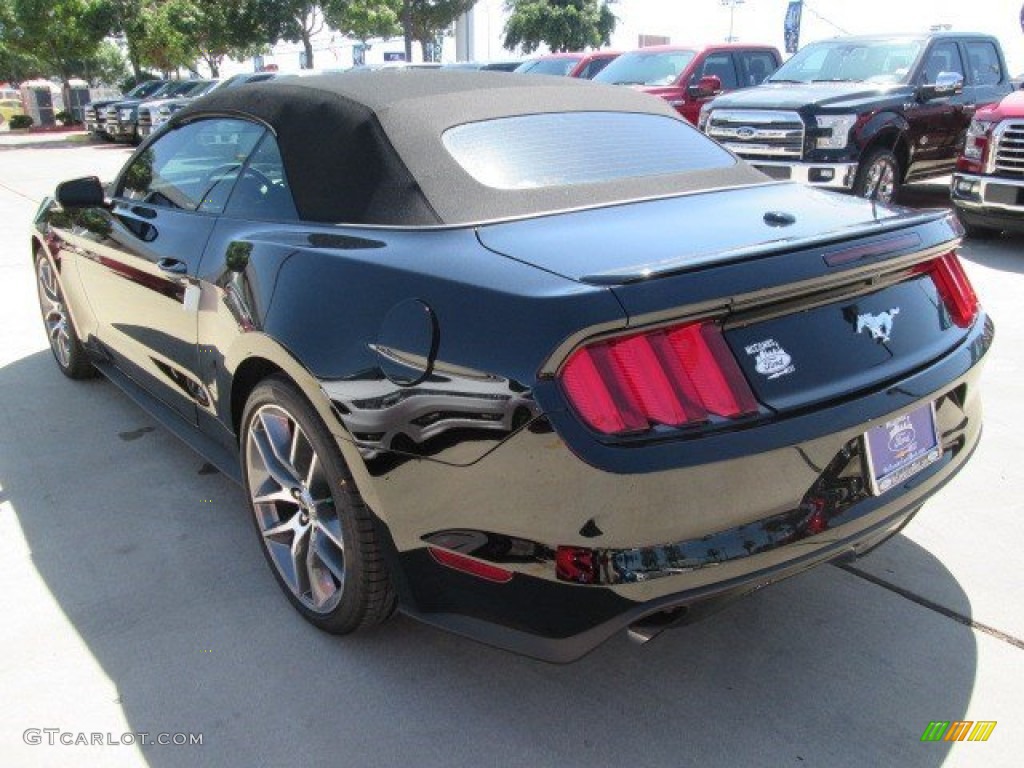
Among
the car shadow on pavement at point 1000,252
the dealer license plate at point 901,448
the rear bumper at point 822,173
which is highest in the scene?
the dealer license plate at point 901,448

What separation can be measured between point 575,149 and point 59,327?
3387 millimetres

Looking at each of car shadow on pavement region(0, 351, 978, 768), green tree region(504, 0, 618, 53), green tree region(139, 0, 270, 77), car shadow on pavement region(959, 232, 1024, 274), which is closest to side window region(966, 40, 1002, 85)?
car shadow on pavement region(959, 232, 1024, 274)

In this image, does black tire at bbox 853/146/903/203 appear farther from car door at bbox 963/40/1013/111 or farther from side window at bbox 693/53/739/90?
side window at bbox 693/53/739/90

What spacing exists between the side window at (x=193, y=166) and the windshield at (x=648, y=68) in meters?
9.10

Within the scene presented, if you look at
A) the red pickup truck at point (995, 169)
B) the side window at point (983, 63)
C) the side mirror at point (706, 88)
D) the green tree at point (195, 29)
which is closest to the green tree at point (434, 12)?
the green tree at point (195, 29)

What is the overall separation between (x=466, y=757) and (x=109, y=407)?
324 cm

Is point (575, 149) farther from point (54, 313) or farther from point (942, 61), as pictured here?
point (942, 61)

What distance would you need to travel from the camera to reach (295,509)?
274cm

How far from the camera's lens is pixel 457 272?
2.10 meters

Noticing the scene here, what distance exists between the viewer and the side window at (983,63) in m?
9.93

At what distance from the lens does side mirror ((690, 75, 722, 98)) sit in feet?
37.8

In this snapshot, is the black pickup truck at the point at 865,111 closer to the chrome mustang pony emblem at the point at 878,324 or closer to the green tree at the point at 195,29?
the chrome mustang pony emblem at the point at 878,324

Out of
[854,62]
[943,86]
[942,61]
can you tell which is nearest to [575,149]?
[943,86]

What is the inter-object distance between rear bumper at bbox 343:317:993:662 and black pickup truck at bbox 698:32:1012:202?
22.3 ft
